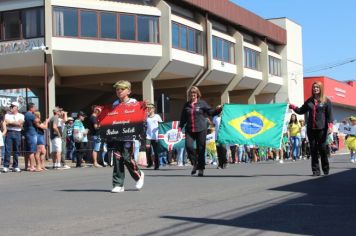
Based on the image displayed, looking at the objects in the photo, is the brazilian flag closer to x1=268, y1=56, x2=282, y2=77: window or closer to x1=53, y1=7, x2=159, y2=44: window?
x1=53, y1=7, x2=159, y2=44: window

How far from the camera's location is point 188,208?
306 inches

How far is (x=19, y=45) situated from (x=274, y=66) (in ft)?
93.4

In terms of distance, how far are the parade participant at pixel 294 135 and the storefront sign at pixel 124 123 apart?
15.0m

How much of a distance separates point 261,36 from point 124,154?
140 feet

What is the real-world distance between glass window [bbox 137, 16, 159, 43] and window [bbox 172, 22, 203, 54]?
5.84 ft

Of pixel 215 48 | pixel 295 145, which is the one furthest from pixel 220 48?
pixel 295 145

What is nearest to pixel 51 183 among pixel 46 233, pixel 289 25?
pixel 46 233

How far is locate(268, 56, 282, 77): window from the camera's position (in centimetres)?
5257

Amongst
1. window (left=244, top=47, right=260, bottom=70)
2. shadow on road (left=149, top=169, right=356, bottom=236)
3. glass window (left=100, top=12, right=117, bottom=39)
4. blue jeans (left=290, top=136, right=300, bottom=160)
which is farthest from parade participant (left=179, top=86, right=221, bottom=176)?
window (left=244, top=47, right=260, bottom=70)

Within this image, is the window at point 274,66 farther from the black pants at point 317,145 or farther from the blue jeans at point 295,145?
the black pants at point 317,145

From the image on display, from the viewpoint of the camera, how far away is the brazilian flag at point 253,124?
1374 centimetres

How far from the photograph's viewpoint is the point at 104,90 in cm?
4297

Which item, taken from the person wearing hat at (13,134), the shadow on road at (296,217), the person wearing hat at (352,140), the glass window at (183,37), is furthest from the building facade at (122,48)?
the shadow on road at (296,217)

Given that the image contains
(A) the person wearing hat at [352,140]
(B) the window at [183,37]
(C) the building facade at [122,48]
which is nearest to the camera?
(A) the person wearing hat at [352,140]
